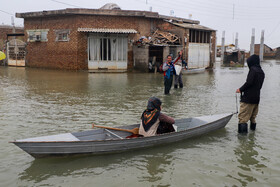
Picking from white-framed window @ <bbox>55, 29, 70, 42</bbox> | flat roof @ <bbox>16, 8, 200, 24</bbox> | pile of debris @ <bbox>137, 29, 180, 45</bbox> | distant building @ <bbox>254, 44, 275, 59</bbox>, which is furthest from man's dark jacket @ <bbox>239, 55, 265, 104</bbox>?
distant building @ <bbox>254, 44, 275, 59</bbox>

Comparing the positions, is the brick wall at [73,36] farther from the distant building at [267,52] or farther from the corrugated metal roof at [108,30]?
the distant building at [267,52]

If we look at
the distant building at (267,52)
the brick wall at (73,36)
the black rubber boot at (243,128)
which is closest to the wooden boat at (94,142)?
the black rubber boot at (243,128)

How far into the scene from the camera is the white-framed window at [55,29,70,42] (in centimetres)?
2075

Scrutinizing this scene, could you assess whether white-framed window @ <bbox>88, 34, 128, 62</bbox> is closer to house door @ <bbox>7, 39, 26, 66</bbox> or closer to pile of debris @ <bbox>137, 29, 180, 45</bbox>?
pile of debris @ <bbox>137, 29, 180, 45</bbox>

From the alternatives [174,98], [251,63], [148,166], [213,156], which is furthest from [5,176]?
[174,98]

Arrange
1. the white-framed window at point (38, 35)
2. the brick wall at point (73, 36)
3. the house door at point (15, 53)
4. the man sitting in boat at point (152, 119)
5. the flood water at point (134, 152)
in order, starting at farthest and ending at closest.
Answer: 1. the house door at point (15, 53)
2. the white-framed window at point (38, 35)
3. the brick wall at point (73, 36)
4. the man sitting in boat at point (152, 119)
5. the flood water at point (134, 152)

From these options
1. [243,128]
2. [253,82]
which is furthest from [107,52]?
[253,82]

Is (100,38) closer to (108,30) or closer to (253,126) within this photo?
(108,30)

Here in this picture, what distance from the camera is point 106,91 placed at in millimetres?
12781

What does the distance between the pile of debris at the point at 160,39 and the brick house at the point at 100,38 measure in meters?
0.24

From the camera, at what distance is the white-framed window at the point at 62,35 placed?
20.8 meters

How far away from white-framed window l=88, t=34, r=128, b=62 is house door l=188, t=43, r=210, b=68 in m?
5.85

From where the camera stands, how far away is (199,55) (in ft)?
79.9

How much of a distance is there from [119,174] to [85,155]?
2.85 feet
